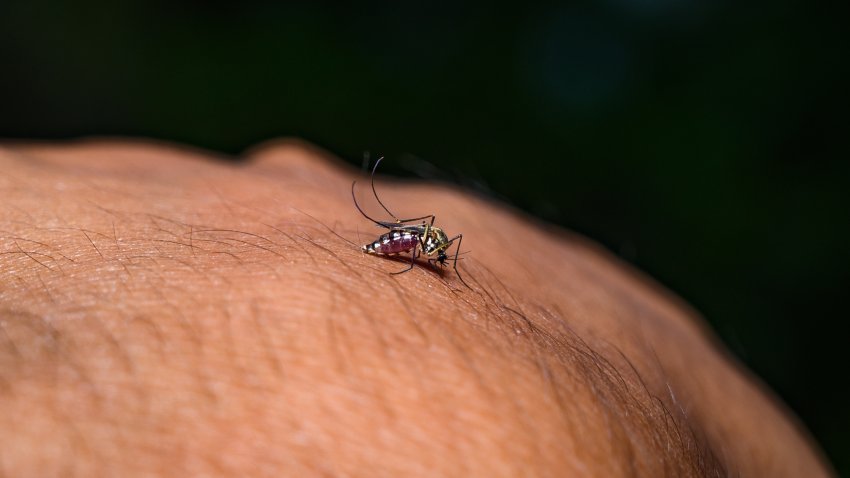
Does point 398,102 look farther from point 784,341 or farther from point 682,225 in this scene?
point 784,341

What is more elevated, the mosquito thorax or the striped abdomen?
the mosquito thorax

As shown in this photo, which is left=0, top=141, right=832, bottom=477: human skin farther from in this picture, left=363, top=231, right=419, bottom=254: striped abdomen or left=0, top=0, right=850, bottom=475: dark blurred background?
left=0, top=0, right=850, bottom=475: dark blurred background

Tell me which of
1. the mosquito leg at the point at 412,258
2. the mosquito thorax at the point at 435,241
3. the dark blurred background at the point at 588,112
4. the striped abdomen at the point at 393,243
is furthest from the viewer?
the dark blurred background at the point at 588,112

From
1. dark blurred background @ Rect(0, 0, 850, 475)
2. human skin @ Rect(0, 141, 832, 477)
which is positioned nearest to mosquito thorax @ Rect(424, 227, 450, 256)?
human skin @ Rect(0, 141, 832, 477)

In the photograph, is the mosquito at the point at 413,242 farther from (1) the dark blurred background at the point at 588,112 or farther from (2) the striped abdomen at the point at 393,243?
(1) the dark blurred background at the point at 588,112

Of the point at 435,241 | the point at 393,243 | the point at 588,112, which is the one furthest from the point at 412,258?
the point at 588,112

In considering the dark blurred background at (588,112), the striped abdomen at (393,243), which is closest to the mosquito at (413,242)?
the striped abdomen at (393,243)

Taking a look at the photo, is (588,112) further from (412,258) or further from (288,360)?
→ (288,360)
